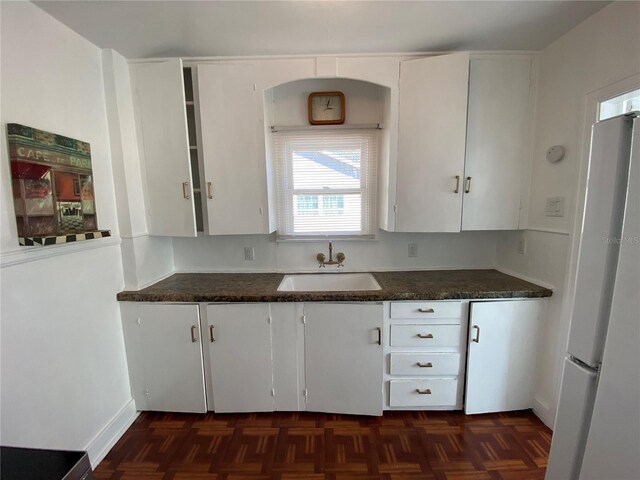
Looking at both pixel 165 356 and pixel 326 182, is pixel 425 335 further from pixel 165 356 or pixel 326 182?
pixel 165 356

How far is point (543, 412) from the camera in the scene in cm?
177

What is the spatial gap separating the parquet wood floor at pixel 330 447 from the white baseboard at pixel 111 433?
0.14 feet

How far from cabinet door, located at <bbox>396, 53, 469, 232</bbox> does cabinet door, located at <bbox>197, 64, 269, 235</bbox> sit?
3.33 feet

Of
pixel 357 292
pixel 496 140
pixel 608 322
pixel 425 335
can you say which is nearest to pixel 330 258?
pixel 357 292

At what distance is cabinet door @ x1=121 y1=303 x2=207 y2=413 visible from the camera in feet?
5.81

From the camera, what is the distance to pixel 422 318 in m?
1.75

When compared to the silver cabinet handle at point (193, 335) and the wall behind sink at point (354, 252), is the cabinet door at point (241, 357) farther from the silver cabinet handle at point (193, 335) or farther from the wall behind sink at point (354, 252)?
the wall behind sink at point (354, 252)

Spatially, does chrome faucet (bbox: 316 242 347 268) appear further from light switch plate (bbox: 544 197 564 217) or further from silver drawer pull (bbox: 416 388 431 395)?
light switch plate (bbox: 544 197 564 217)

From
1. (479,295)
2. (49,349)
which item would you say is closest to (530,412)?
(479,295)

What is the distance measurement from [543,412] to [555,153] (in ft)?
5.64

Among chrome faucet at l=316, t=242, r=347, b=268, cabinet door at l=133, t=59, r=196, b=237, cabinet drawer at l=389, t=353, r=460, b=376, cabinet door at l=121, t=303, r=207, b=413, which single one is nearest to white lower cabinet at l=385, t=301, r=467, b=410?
cabinet drawer at l=389, t=353, r=460, b=376

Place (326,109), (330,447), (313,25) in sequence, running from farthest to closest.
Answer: (326,109) → (330,447) → (313,25)

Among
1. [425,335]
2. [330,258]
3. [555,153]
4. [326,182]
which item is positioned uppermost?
[555,153]

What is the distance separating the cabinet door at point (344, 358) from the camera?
173 centimetres
